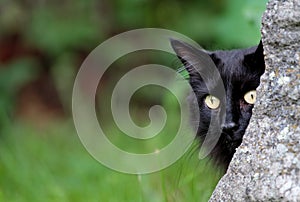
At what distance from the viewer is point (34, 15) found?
4598 mm

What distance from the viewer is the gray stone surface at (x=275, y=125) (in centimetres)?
153

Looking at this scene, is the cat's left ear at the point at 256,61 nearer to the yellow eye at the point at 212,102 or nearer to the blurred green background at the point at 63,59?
the yellow eye at the point at 212,102

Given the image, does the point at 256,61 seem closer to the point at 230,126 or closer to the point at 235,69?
the point at 235,69

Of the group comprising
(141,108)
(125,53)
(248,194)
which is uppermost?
(248,194)

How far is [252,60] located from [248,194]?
70cm

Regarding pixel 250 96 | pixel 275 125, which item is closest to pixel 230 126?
pixel 250 96

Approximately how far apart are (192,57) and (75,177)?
3.64 feet

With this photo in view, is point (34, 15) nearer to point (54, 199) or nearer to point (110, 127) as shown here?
point (110, 127)

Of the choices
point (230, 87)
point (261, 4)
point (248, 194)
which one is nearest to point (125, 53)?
point (261, 4)

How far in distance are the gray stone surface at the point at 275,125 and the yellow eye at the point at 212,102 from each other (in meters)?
0.66

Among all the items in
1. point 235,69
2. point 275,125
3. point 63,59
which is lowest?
point 63,59

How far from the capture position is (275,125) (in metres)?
1.59

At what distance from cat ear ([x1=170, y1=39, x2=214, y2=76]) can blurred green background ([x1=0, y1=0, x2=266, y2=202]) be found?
2.37 ft

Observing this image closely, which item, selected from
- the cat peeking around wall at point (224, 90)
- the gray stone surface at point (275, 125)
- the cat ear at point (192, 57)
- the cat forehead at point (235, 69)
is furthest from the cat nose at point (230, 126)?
the gray stone surface at point (275, 125)
